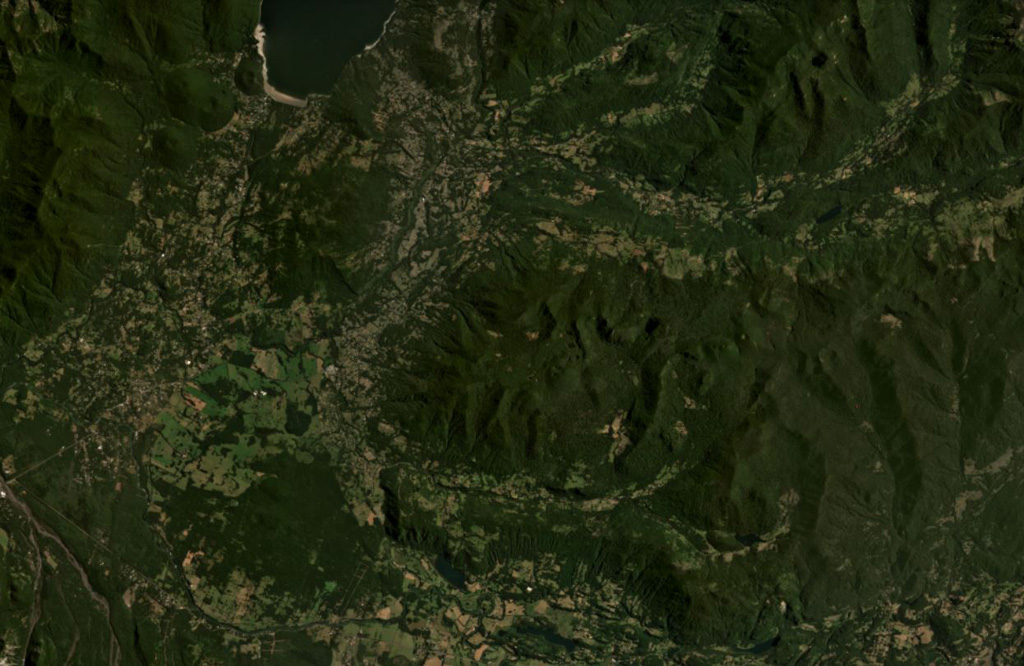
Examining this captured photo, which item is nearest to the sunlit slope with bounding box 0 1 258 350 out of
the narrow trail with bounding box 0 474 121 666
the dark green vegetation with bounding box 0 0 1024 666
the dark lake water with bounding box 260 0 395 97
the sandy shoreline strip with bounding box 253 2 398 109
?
the dark green vegetation with bounding box 0 0 1024 666

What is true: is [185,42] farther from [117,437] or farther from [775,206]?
[775,206]

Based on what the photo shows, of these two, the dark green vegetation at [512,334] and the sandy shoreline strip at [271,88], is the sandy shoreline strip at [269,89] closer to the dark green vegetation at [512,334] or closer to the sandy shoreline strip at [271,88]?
the sandy shoreline strip at [271,88]

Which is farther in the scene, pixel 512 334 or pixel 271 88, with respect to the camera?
pixel 271 88

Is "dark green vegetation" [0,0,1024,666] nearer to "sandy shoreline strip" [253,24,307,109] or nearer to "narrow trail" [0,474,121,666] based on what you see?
"narrow trail" [0,474,121,666]

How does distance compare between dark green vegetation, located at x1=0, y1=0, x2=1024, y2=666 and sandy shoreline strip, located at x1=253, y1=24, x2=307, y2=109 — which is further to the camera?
sandy shoreline strip, located at x1=253, y1=24, x2=307, y2=109

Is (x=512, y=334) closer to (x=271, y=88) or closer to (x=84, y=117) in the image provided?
(x=271, y=88)

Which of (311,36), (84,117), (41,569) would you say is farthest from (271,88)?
(41,569)

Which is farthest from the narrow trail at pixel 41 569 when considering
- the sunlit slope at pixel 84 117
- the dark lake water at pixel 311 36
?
the dark lake water at pixel 311 36
